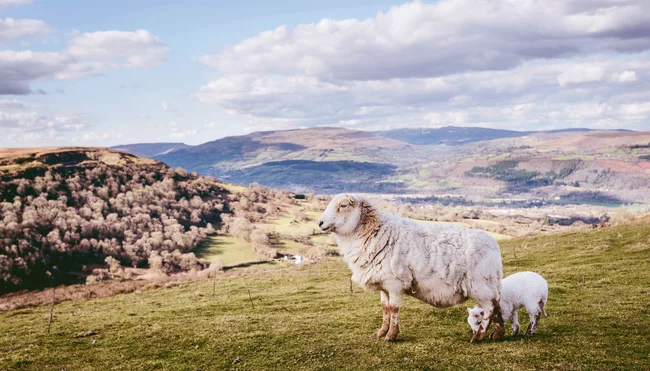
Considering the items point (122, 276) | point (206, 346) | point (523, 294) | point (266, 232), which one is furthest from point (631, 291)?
point (266, 232)

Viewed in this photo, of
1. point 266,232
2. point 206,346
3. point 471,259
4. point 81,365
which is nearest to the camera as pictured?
point 471,259

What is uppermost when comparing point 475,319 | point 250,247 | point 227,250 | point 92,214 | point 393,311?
point 393,311

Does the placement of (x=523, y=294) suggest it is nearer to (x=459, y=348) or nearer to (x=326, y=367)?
(x=459, y=348)

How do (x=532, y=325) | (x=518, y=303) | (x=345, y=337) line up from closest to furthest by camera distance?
(x=532, y=325), (x=518, y=303), (x=345, y=337)

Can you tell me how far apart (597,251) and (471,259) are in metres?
25.0

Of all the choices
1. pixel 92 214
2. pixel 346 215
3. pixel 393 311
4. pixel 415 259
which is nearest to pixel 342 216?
pixel 346 215

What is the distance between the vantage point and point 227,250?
83.6 m

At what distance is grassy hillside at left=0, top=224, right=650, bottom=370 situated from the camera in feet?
31.4

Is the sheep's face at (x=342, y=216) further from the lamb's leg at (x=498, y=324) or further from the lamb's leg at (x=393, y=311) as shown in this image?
the lamb's leg at (x=498, y=324)

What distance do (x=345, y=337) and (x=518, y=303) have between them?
4.94 metres

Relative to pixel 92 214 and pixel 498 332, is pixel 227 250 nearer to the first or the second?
pixel 92 214

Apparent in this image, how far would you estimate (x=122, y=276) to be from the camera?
67.6 m

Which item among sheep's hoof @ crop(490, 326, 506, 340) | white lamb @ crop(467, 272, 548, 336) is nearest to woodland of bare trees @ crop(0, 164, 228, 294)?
white lamb @ crop(467, 272, 548, 336)

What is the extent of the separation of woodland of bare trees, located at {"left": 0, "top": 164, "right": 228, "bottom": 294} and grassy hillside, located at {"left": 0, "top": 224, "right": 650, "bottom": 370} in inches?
→ 2000
